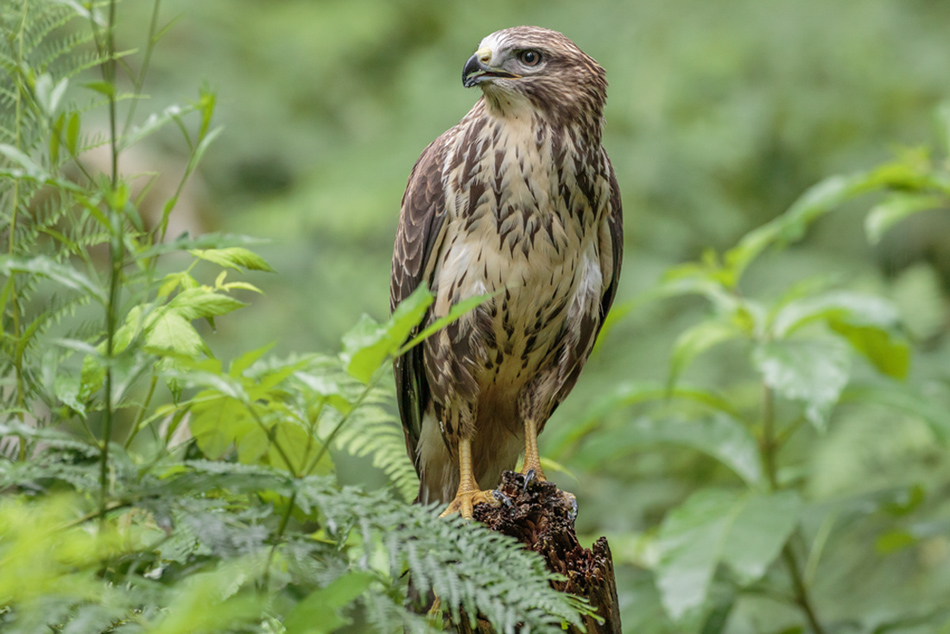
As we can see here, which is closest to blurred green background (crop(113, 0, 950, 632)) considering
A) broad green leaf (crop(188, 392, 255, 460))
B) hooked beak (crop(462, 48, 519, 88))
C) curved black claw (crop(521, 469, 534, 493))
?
curved black claw (crop(521, 469, 534, 493))

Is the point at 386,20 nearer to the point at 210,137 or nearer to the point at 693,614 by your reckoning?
the point at 693,614

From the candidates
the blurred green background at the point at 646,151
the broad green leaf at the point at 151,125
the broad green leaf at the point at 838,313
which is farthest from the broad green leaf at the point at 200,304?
the blurred green background at the point at 646,151

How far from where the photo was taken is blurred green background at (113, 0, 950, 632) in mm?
5242

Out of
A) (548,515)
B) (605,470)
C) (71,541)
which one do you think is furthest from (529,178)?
(605,470)

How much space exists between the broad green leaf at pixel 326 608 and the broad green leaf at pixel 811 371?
2034 mm

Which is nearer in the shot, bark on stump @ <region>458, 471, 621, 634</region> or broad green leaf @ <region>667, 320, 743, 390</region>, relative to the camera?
bark on stump @ <region>458, 471, 621, 634</region>

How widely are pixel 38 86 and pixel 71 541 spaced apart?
0.61 meters

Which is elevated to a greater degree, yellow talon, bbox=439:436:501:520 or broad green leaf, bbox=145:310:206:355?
yellow talon, bbox=439:436:501:520

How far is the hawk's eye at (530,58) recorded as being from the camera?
2695 mm

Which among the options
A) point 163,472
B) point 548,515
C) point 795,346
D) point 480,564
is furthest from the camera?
point 795,346

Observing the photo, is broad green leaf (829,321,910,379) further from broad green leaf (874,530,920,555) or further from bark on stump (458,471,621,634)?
bark on stump (458,471,621,634)

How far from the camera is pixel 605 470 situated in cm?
554

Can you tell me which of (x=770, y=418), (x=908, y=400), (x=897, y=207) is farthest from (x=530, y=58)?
(x=908, y=400)

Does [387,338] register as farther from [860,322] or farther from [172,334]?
[860,322]
